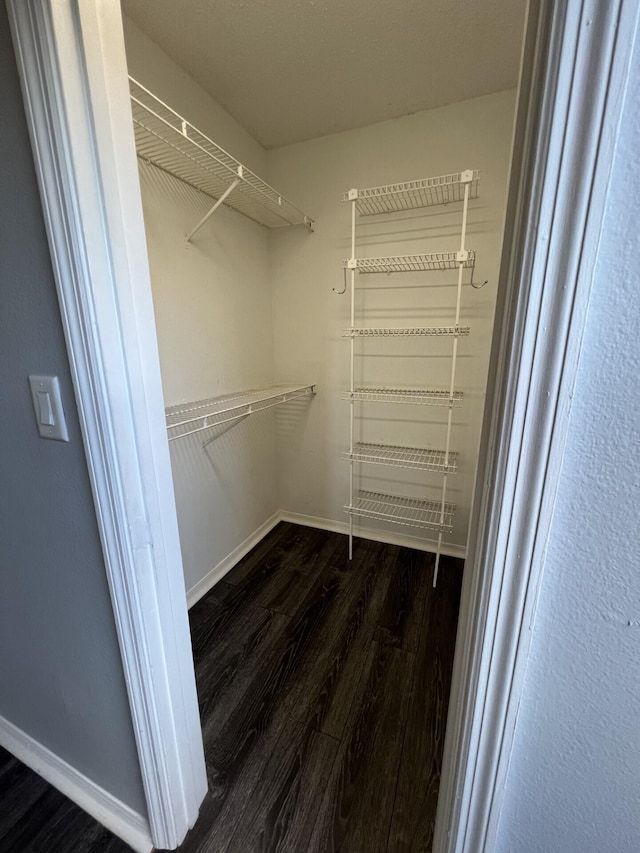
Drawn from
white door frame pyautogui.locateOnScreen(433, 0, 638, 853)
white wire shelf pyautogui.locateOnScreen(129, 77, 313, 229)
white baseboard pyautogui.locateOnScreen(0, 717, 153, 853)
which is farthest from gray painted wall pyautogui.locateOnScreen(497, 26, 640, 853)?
white wire shelf pyautogui.locateOnScreen(129, 77, 313, 229)

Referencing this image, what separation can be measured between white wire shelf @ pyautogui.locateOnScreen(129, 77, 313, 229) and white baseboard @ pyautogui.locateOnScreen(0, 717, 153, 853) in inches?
76.7

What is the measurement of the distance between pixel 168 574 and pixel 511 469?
75 cm

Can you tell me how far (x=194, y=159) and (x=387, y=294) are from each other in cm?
111

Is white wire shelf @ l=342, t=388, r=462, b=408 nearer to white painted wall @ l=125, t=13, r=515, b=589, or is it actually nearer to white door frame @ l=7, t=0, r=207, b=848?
white painted wall @ l=125, t=13, r=515, b=589

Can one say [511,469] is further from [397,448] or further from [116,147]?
[397,448]

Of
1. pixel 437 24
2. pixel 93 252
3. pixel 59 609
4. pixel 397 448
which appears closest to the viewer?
pixel 93 252

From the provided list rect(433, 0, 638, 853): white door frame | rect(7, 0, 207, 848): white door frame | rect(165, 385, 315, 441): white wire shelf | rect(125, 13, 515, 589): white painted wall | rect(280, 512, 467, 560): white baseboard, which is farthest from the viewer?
rect(280, 512, 467, 560): white baseboard

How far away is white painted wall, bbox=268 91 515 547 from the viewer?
175cm

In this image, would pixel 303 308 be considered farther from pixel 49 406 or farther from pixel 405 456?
pixel 49 406

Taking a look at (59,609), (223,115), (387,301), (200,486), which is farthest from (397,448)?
(223,115)

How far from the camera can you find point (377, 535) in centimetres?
234

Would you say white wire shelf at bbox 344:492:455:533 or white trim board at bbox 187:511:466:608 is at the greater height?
white wire shelf at bbox 344:492:455:533

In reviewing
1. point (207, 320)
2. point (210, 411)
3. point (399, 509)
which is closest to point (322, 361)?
point (207, 320)

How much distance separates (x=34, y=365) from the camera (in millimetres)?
710
